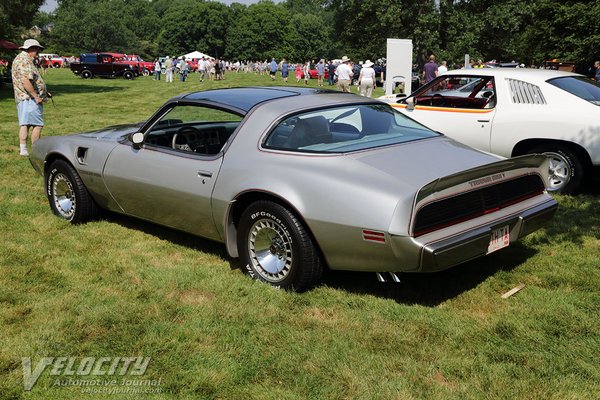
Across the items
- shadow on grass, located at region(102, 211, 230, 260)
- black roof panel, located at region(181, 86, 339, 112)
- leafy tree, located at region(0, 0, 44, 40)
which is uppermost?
leafy tree, located at region(0, 0, 44, 40)

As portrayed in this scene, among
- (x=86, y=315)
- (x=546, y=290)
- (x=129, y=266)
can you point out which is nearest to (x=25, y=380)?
(x=86, y=315)

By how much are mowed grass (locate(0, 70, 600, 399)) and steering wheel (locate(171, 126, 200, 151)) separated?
891 millimetres

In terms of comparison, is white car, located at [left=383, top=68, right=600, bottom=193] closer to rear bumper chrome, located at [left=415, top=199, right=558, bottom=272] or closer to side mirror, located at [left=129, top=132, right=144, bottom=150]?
rear bumper chrome, located at [left=415, top=199, right=558, bottom=272]

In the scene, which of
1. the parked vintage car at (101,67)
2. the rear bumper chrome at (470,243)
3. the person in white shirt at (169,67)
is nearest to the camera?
the rear bumper chrome at (470,243)

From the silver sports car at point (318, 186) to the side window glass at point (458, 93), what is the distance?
3297 millimetres

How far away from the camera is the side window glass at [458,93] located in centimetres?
792

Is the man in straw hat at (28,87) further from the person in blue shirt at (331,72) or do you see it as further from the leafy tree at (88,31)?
the leafy tree at (88,31)

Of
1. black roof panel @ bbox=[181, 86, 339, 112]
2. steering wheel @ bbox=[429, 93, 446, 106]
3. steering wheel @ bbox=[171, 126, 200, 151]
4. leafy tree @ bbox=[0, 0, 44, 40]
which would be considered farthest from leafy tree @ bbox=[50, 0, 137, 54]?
black roof panel @ bbox=[181, 86, 339, 112]

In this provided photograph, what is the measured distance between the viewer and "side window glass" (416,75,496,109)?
792cm

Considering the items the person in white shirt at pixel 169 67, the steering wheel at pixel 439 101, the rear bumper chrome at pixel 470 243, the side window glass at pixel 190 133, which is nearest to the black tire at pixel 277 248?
the rear bumper chrome at pixel 470 243

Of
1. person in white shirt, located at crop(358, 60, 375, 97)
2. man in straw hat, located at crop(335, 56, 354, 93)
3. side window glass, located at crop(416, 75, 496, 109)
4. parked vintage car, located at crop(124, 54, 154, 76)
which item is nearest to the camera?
side window glass, located at crop(416, 75, 496, 109)

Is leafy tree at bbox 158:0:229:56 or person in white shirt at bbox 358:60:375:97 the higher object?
leafy tree at bbox 158:0:229:56

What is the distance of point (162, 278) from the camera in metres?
4.64

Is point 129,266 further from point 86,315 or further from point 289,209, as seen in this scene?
point 289,209
